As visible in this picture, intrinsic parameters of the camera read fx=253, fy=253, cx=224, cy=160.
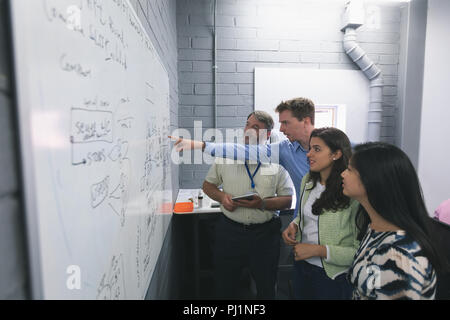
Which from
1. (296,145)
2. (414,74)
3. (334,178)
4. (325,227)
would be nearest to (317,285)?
(325,227)

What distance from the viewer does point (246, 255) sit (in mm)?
1762

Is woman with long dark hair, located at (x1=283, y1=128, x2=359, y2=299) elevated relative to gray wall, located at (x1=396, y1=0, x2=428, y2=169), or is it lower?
lower

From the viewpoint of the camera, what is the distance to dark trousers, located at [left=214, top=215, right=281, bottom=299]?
1.74 metres

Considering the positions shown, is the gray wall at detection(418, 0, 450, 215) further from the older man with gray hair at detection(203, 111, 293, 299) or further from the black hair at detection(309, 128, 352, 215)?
the black hair at detection(309, 128, 352, 215)

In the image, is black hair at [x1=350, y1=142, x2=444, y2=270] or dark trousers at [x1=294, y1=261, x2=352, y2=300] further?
dark trousers at [x1=294, y1=261, x2=352, y2=300]

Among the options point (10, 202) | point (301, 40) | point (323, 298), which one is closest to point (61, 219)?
point (10, 202)

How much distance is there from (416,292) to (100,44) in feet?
3.48

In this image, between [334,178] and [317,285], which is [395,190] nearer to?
[334,178]

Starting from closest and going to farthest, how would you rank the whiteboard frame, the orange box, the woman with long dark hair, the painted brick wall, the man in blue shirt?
the whiteboard frame, the woman with long dark hair, the man in blue shirt, the orange box, the painted brick wall

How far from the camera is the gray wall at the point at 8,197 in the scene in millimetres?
261

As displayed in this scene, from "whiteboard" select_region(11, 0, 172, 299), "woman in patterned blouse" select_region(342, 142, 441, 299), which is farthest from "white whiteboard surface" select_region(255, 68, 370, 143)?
"whiteboard" select_region(11, 0, 172, 299)

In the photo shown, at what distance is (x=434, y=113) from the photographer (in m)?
2.45

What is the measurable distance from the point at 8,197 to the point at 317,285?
4.41 feet

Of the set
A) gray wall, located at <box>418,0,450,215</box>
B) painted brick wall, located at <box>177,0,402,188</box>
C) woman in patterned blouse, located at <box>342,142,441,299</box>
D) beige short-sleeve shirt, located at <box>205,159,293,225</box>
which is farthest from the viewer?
painted brick wall, located at <box>177,0,402,188</box>
